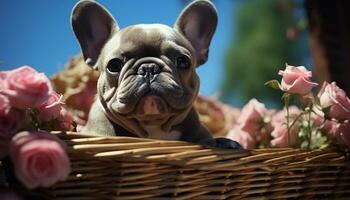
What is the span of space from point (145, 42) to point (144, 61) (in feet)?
0.16

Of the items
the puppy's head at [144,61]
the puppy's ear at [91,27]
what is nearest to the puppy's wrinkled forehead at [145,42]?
the puppy's head at [144,61]

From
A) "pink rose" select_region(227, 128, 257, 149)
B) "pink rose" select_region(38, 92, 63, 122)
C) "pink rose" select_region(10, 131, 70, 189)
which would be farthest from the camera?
"pink rose" select_region(227, 128, 257, 149)

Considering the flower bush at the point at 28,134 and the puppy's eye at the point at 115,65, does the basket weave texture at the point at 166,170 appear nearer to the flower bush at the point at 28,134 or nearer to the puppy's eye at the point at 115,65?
the flower bush at the point at 28,134

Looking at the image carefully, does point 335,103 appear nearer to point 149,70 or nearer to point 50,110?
point 149,70

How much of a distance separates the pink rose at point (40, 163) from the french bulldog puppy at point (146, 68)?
0.33 metres

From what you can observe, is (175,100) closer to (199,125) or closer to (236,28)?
(199,125)

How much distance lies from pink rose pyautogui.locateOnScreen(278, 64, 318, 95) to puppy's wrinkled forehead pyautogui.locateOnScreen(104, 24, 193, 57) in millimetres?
246

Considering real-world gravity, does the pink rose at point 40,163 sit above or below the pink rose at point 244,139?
below

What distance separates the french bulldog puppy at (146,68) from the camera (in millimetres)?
981

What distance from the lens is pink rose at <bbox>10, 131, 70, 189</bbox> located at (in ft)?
2.14

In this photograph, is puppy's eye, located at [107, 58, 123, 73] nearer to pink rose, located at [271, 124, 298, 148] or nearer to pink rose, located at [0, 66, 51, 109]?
pink rose, located at [0, 66, 51, 109]

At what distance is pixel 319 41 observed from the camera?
2.06 meters

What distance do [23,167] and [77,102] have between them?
1.11 meters

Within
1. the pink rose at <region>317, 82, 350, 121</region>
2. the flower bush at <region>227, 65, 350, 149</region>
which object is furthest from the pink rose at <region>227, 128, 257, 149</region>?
the pink rose at <region>317, 82, 350, 121</region>
